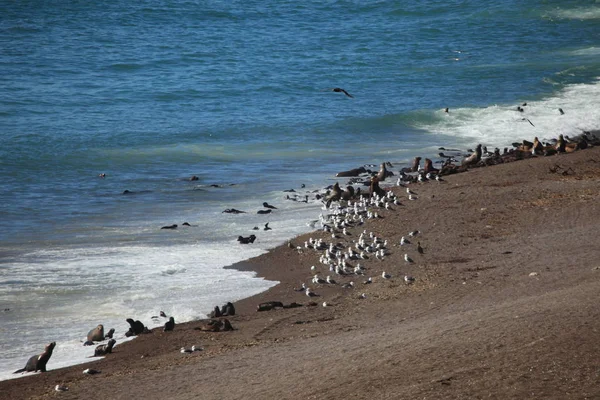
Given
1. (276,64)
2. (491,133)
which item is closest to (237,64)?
(276,64)

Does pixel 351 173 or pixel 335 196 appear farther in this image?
pixel 351 173

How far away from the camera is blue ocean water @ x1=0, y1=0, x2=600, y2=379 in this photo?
12.6 m

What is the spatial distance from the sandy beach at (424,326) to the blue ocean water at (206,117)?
102 centimetres

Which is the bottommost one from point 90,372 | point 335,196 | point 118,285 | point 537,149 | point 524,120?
point 90,372

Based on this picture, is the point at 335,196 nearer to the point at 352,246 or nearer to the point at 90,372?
the point at 352,246

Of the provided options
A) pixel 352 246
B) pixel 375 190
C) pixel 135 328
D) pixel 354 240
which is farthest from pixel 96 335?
pixel 375 190

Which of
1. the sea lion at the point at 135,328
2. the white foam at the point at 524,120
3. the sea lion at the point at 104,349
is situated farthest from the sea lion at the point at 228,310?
the white foam at the point at 524,120

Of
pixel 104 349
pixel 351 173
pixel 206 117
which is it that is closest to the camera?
pixel 104 349

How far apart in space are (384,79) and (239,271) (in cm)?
2174

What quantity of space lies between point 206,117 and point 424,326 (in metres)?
19.9

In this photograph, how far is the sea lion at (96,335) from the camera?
32.9 ft

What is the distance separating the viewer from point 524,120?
82.6 ft

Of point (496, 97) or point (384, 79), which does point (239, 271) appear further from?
point (384, 79)

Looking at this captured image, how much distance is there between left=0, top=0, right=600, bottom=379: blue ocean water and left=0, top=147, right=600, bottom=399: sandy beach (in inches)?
40.2
